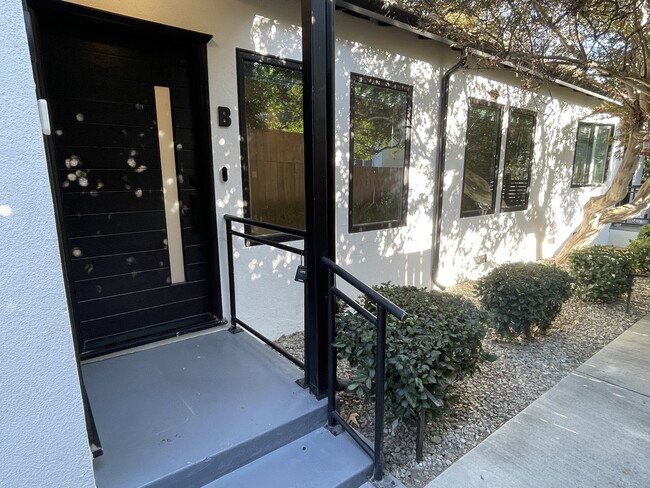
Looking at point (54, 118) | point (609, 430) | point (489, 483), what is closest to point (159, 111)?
point (54, 118)

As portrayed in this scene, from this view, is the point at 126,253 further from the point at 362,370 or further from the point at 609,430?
the point at 609,430

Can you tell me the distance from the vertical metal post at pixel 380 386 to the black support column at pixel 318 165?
409 millimetres

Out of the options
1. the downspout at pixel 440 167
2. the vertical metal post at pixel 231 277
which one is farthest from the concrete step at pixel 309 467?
the downspout at pixel 440 167

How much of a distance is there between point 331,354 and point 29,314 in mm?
1251

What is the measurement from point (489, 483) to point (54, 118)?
10.0 feet

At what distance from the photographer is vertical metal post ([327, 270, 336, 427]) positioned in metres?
1.83

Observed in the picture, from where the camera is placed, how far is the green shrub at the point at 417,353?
5.60 feet

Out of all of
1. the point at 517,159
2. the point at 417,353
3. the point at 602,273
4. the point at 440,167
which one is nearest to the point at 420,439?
the point at 417,353

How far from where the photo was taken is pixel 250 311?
3.07 meters

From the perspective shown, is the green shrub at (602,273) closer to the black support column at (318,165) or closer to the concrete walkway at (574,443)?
the concrete walkway at (574,443)

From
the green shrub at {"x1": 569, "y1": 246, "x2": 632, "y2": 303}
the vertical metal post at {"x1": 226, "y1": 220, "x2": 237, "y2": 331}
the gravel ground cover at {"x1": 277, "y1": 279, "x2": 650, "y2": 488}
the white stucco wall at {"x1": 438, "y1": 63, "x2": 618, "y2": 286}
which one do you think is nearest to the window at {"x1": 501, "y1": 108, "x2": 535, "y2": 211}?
the white stucco wall at {"x1": 438, "y1": 63, "x2": 618, "y2": 286}

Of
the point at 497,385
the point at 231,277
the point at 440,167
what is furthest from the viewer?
the point at 440,167

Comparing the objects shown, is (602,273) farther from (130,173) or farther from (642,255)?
(130,173)

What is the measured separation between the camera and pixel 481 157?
16.9 ft
